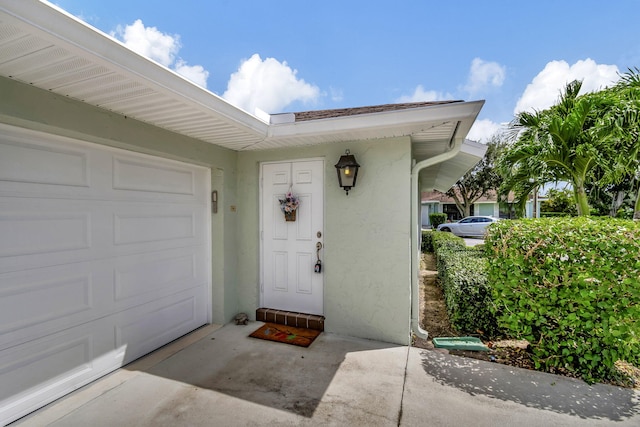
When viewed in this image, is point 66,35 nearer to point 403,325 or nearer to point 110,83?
point 110,83

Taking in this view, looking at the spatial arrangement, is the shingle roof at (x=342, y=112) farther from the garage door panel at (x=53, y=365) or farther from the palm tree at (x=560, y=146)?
the garage door panel at (x=53, y=365)

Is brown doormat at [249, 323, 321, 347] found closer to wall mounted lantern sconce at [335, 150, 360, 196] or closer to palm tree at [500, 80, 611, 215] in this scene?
wall mounted lantern sconce at [335, 150, 360, 196]

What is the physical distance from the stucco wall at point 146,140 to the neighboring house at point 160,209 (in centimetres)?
2

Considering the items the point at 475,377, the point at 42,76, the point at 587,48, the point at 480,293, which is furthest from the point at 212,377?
the point at 587,48

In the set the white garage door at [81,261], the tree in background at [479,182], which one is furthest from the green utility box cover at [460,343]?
the tree in background at [479,182]

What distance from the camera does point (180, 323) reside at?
3867 mm

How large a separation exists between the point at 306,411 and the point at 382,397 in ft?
2.41

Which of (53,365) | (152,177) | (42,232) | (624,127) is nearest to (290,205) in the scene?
(152,177)

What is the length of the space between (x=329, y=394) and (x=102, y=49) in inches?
129

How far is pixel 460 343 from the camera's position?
3.60m

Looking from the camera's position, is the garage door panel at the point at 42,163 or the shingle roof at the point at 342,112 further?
the shingle roof at the point at 342,112

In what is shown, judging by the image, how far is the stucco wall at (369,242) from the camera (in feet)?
12.1

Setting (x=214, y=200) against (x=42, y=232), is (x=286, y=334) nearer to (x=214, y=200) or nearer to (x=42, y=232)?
(x=214, y=200)

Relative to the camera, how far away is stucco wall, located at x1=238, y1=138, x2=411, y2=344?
3.69 metres
